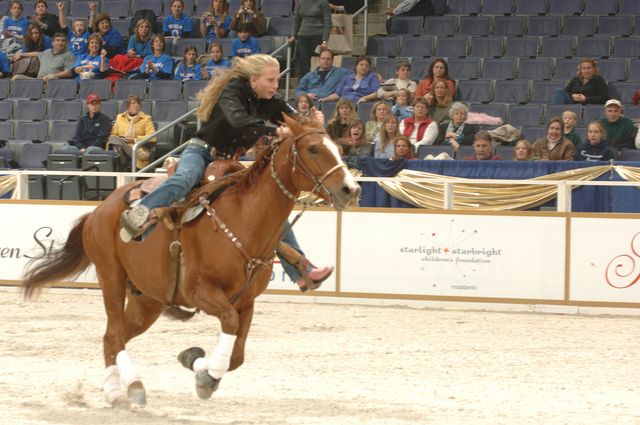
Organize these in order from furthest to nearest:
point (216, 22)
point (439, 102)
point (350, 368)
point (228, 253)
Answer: point (216, 22) < point (439, 102) < point (350, 368) < point (228, 253)

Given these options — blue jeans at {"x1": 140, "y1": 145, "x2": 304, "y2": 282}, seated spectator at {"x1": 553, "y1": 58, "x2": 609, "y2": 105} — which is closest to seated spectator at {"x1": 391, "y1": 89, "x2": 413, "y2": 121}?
seated spectator at {"x1": 553, "y1": 58, "x2": 609, "y2": 105}

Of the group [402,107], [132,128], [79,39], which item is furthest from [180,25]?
[402,107]

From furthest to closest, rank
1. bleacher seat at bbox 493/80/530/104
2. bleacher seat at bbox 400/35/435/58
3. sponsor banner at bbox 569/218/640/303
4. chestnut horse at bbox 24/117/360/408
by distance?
bleacher seat at bbox 400/35/435/58, bleacher seat at bbox 493/80/530/104, sponsor banner at bbox 569/218/640/303, chestnut horse at bbox 24/117/360/408

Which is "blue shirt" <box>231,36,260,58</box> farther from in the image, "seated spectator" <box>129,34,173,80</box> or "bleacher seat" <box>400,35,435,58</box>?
"bleacher seat" <box>400,35,435,58</box>

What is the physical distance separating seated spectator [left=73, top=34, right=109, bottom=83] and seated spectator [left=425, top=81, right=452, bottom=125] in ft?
21.8

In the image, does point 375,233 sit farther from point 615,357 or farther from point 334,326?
point 615,357

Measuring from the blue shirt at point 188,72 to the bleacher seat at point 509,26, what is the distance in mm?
4863

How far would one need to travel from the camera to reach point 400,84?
655 inches

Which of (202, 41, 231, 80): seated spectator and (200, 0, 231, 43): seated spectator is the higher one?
(200, 0, 231, 43): seated spectator

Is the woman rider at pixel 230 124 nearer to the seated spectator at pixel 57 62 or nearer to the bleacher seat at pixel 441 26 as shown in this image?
the bleacher seat at pixel 441 26

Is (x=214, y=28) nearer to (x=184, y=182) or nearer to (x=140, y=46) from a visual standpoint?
(x=140, y=46)

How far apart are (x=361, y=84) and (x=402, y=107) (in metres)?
1.29

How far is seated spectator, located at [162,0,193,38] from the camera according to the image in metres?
20.0

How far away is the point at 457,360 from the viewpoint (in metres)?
9.73
